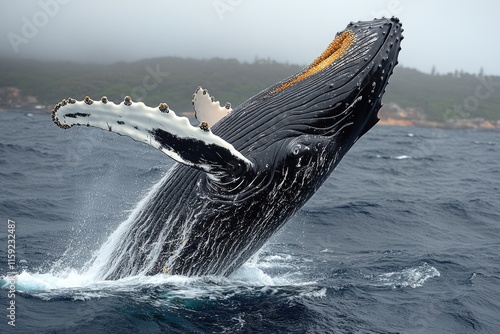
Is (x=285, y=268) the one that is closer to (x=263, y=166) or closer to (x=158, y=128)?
(x=263, y=166)

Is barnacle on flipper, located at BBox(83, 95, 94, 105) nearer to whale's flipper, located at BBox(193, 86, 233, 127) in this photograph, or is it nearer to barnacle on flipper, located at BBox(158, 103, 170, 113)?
barnacle on flipper, located at BBox(158, 103, 170, 113)

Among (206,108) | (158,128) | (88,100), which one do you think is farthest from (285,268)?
(88,100)

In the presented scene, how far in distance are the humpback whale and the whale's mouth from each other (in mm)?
19

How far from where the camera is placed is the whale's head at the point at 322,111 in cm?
738

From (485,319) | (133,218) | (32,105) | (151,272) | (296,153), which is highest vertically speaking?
(32,105)

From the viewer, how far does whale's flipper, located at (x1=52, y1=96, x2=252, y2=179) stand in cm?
638

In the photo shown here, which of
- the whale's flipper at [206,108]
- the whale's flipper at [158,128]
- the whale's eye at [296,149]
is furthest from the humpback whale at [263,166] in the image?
the whale's flipper at [206,108]

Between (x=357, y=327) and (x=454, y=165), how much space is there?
26230 millimetres

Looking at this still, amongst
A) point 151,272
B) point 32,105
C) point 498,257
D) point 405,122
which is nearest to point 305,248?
point 498,257

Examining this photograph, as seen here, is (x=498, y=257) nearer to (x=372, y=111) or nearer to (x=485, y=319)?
(x=485, y=319)

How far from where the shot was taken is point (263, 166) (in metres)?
7.20

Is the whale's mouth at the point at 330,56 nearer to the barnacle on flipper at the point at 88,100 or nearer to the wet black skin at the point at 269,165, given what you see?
the wet black skin at the point at 269,165

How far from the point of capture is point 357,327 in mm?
7938

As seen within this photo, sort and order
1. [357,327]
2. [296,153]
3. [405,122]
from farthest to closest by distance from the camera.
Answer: [405,122]
[357,327]
[296,153]
